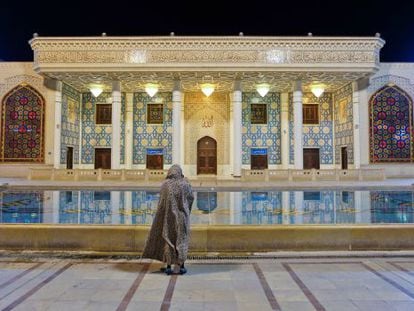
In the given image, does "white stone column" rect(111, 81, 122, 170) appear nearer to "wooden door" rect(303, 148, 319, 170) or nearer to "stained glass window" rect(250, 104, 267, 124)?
"stained glass window" rect(250, 104, 267, 124)

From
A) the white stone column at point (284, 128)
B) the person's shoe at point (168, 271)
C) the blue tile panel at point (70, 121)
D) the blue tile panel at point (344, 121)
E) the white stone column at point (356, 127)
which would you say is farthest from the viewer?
the white stone column at point (284, 128)

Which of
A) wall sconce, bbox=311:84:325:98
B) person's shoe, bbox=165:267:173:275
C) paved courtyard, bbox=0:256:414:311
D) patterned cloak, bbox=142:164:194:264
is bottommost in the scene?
paved courtyard, bbox=0:256:414:311

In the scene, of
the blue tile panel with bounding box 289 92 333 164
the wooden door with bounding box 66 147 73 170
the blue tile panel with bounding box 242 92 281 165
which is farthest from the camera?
the blue tile panel with bounding box 242 92 281 165

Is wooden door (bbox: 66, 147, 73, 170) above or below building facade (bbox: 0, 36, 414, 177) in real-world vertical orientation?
below

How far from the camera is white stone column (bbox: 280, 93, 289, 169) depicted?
21.2m

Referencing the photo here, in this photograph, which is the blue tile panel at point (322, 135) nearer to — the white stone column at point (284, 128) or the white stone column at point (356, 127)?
the white stone column at point (284, 128)

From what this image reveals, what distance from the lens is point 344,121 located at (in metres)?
20.4

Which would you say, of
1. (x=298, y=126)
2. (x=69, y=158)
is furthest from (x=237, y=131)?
(x=69, y=158)

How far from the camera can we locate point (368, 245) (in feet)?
15.6

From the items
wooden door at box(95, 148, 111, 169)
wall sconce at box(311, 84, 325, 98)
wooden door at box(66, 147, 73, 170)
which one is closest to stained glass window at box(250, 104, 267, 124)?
wall sconce at box(311, 84, 325, 98)

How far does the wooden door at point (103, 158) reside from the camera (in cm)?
2214

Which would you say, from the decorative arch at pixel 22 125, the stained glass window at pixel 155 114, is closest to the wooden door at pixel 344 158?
the stained glass window at pixel 155 114

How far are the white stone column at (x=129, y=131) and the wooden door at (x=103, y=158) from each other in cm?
131

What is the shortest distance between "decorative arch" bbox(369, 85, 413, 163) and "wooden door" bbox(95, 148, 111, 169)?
1404 cm
